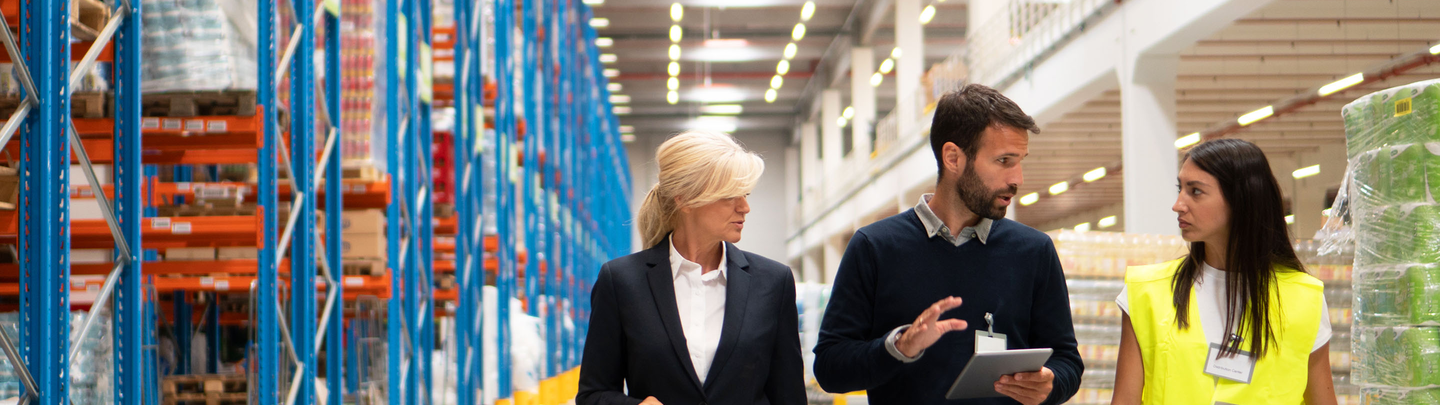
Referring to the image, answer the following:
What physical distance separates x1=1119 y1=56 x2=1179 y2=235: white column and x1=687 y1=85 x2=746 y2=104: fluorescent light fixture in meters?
21.9

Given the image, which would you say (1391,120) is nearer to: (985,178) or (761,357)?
(985,178)

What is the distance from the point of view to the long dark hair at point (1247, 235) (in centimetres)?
337

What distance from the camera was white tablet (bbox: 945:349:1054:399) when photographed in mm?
2738

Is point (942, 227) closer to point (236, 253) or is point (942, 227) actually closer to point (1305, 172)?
point (236, 253)

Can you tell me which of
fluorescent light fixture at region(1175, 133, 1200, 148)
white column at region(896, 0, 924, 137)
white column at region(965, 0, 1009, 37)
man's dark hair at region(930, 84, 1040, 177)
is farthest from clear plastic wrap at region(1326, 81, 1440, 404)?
white column at region(896, 0, 924, 137)

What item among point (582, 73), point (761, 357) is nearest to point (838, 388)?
point (761, 357)

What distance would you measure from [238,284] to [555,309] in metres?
8.09

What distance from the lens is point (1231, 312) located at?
11.1ft

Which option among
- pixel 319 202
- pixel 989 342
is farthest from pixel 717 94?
pixel 989 342

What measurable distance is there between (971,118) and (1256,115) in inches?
668

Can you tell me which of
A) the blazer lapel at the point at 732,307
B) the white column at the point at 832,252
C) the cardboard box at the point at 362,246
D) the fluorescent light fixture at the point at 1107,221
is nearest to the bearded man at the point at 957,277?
the blazer lapel at the point at 732,307

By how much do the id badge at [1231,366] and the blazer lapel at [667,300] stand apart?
1.39m

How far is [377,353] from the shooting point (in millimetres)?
7598

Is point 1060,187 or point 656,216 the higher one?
point 1060,187
